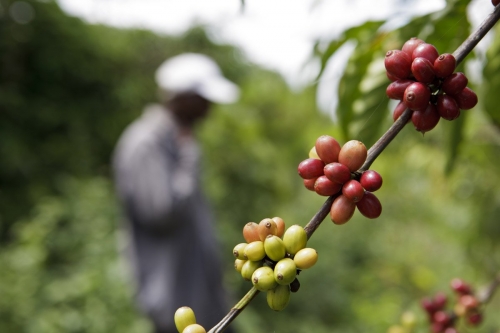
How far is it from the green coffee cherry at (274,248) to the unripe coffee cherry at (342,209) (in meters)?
0.05

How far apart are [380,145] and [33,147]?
5072 millimetres

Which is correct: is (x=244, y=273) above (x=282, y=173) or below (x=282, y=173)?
below

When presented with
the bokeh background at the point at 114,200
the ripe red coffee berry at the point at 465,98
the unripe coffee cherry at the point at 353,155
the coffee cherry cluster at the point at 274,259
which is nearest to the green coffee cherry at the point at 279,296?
the coffee cherry cluster at the point at 274,259

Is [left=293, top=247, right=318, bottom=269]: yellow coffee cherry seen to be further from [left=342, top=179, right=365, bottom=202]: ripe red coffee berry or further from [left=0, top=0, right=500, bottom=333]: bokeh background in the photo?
[left=0, top=0, right=500, bottom=333]: bokeh background

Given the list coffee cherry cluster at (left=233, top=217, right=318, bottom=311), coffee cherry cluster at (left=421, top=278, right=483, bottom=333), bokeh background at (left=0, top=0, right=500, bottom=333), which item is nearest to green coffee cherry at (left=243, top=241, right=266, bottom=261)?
coffee cherry cluster at (left=233, top=217, right=318, bottom=311)

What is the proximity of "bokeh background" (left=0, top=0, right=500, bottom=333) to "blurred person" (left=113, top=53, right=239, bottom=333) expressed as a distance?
0.74 metres

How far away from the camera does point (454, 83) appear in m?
0.40

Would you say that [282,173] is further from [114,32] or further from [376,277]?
[114,32]

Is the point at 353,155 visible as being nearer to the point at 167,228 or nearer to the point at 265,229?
the point at 265,229

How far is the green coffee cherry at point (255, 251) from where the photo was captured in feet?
1.29

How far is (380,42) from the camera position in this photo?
71cm

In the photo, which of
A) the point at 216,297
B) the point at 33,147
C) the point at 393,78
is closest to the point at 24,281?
the point at 216,297

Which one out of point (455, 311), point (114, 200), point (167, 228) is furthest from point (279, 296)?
point (114, 200)

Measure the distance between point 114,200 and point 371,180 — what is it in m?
4.21
